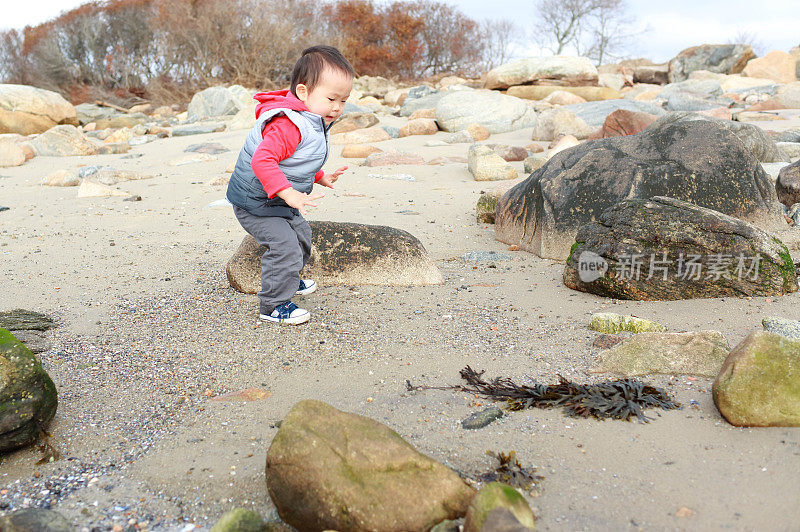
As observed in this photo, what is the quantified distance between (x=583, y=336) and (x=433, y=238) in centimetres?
215

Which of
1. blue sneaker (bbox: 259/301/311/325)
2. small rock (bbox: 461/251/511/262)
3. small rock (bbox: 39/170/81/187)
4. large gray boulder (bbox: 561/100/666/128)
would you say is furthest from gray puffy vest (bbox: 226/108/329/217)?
large gray boulder (bbox: 561/100/666/128)

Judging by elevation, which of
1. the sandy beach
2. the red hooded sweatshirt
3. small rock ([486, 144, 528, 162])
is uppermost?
the red hooded sweatshirt

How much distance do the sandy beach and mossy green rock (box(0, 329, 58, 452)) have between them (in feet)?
0.31

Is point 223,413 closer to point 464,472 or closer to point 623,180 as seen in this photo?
point 464,472

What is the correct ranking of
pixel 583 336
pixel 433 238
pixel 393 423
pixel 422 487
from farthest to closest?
pixel 433 238
pixel 583 336
pixel 393 423
pixel 422 487

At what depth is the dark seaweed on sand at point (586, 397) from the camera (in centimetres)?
234

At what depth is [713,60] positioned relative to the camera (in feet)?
87.4

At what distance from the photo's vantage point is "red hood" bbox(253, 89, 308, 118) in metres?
3.20

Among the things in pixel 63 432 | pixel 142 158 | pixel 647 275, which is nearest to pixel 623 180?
pixel 647 275

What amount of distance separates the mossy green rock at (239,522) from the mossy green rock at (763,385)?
1.55 m

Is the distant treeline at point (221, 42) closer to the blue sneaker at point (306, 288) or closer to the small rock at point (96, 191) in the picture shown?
the small rock at point (96, 191)

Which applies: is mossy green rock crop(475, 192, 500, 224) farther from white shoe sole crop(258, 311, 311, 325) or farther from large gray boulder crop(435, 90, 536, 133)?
large gray boulder crop(435, 90, 536, 133)

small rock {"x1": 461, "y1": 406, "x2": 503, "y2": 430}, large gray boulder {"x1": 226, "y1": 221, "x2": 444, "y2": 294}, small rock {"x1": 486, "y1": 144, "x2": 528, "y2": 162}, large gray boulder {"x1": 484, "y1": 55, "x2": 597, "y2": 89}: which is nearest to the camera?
small rock {"x1": 461, "y1": 406, "x2": 503, "y2": 430}

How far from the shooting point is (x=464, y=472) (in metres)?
2.02
